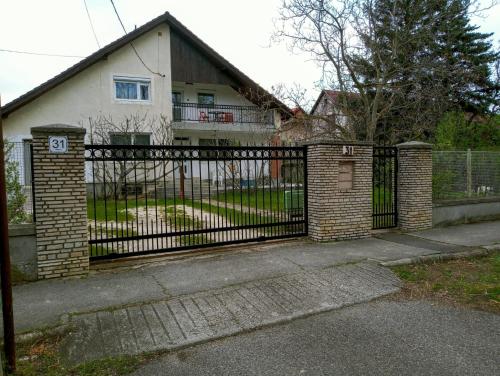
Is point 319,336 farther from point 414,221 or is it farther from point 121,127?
point 121,127

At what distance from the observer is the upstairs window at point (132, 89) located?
59.2 feet

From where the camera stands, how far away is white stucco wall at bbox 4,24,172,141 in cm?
1667

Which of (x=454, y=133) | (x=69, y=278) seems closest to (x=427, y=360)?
(x=69, y=278)

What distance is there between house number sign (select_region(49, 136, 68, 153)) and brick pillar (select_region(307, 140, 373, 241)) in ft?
14.7

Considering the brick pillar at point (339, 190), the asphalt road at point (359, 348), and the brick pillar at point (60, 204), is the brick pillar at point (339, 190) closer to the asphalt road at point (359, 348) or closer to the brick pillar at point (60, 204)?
the asphalt road at point (359, 348)

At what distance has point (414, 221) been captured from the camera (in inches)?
344

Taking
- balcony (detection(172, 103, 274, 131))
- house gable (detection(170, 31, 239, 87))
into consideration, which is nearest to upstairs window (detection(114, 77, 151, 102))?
house gable (detection(170, 31, 239, 87))

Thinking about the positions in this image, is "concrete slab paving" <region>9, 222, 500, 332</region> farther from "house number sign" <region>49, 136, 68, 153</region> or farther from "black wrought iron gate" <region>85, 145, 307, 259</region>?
"house number sign" <region>49, 136, 68, 153</region>

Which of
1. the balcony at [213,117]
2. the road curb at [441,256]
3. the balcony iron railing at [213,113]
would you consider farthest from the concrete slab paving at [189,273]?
the balcony iron railing at [213,113]

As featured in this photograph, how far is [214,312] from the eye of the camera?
14.2 ft

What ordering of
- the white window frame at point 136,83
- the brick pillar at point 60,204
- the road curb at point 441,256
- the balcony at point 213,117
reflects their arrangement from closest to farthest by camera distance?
the brick pillar at point 60,204 < the road curb at point 441,256 < the white window frame at point 136,83 < the balcony at point 213,117

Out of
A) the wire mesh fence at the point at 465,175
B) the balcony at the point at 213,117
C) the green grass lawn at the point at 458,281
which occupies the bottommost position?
the green grass lawn at the point at 458,281

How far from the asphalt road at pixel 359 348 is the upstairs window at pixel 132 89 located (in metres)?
16.4

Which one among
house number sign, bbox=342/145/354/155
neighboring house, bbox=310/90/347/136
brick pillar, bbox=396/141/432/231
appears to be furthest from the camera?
neighboring house, bbox=310/90/347/136
